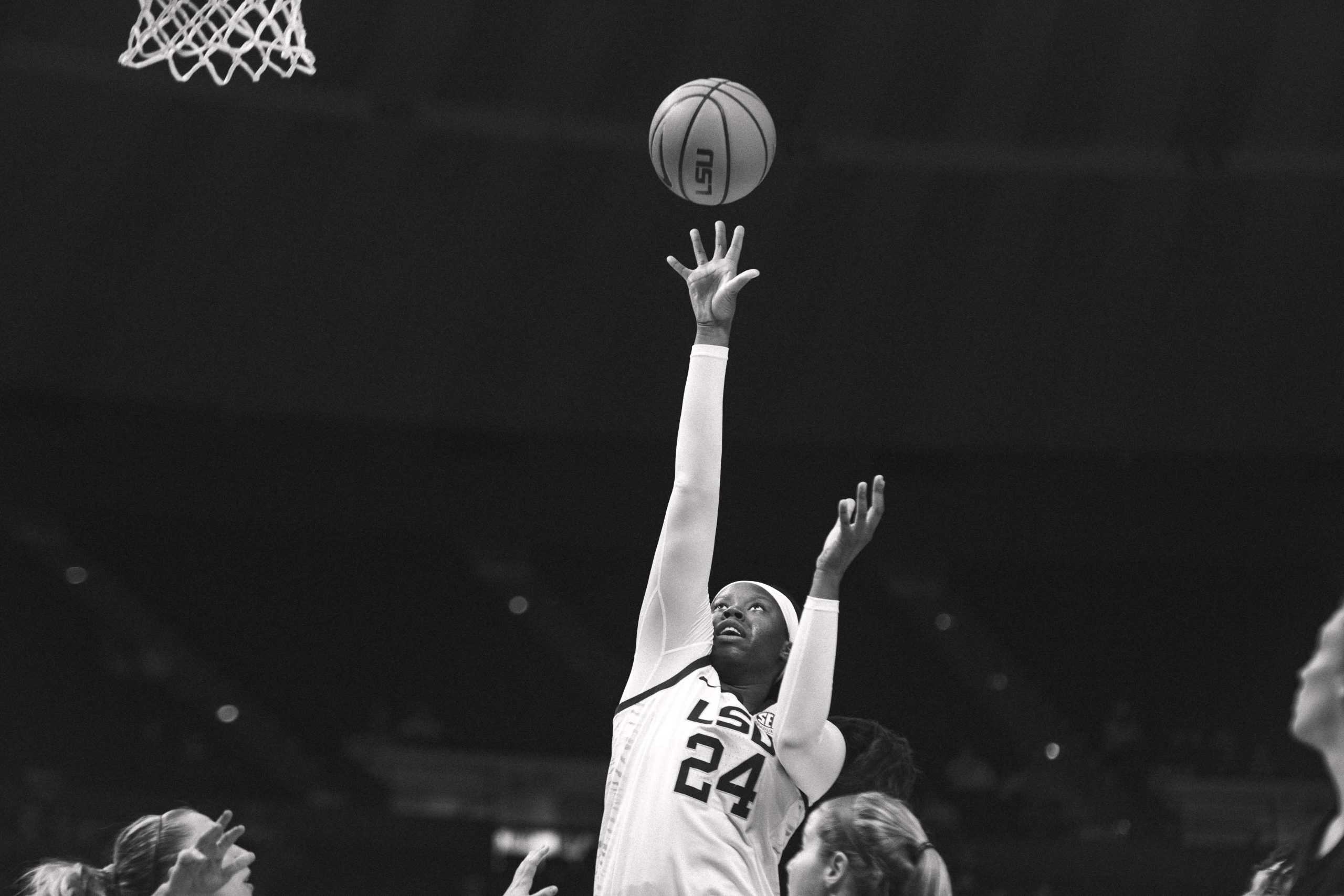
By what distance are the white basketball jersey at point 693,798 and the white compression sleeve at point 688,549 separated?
0.20 ft

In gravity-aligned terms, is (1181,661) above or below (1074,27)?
below

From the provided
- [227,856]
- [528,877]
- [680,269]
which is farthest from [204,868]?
[680,269]

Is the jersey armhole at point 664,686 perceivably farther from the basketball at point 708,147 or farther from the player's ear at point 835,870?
the basketball at point 708,147

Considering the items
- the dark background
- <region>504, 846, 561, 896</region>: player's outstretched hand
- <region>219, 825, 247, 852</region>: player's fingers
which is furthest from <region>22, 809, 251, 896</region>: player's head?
the dark background

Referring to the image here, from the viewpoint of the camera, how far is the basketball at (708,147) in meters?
5.36

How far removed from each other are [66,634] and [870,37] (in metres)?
11.1

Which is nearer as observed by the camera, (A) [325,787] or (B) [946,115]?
(B) [946,115]

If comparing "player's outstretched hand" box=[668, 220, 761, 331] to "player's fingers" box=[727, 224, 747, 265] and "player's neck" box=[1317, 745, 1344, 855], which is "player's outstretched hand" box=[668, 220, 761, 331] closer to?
"player's fingers" box=[727, 224, 747, 265]

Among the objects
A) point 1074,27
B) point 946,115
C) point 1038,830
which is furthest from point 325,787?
point 1074,27

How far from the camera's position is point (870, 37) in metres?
12.0

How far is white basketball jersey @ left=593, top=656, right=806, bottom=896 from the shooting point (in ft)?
13.2

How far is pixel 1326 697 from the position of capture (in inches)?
93.9

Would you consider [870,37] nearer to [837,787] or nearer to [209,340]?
[209,340]

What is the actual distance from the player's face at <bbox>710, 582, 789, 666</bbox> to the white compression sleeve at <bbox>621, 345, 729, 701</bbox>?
99mm
